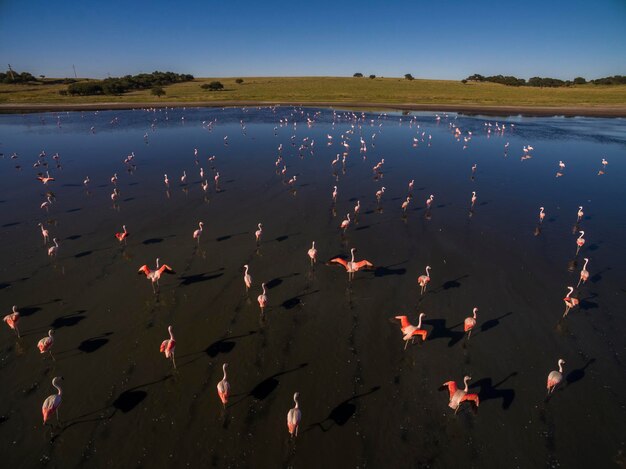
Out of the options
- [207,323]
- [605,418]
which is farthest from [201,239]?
[605,418]

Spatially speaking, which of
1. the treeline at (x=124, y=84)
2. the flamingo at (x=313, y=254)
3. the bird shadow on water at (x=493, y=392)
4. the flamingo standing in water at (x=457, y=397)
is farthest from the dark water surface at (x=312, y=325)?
the treeline at (x=124, y=84)

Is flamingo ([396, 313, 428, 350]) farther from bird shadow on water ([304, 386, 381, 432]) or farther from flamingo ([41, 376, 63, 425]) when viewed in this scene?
flamingo ([41, 376, 63, 425])

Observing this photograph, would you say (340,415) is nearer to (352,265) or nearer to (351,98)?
(352,265)

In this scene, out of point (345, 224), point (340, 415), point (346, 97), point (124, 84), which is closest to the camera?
point (340, 415)

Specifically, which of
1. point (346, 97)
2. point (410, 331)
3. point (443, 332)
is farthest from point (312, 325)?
point (346, 97)

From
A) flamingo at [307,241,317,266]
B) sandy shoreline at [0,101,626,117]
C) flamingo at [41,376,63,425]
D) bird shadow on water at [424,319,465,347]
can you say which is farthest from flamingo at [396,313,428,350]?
sandy shoreline at [0,101,626,117]

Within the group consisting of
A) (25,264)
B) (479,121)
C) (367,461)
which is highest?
(479,121)

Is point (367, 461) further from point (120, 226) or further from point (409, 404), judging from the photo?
point (120, 226)
